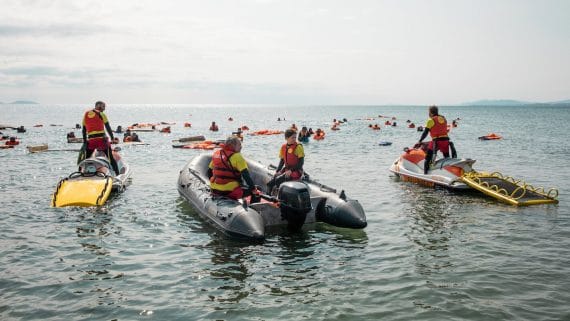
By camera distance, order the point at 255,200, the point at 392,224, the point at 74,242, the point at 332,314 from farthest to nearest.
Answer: the point at 392,224, the point at 255,200, the point at 74,242, the point at 332,314

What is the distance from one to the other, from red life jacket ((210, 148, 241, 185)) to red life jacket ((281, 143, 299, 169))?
1.91 m

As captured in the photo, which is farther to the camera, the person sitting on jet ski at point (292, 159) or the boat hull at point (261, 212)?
the person sitting on jet ski at point (292, 159)

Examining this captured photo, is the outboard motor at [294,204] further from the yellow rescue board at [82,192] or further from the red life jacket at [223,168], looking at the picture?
the yellow rescue board at [82,192]

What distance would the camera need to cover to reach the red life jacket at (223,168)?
10227mm

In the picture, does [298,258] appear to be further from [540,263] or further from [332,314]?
[540,263]

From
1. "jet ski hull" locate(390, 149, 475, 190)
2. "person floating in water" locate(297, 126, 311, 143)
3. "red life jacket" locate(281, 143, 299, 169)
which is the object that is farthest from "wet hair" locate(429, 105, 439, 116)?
"person floating in water" locate(297, 126, 311, 143)

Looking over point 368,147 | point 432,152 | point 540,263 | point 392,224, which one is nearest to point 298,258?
point 392,224

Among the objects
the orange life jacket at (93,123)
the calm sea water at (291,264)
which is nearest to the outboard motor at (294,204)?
the calm sea water at (291,264)

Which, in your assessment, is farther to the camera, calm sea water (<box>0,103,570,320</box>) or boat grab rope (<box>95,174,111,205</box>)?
boat grab rope (<box>95,174,111,205</box>)

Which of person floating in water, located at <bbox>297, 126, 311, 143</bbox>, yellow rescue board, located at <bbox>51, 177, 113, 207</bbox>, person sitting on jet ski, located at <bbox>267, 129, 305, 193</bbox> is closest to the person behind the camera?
person sitting on jet ski, located at <bbox>267, 129, 305, 193</bbox>

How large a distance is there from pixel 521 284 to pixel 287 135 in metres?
6.31

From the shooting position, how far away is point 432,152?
16.2 metres

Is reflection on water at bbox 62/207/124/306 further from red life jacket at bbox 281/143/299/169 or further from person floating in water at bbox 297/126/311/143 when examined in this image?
person floating in water at bbox 297/126/311/143

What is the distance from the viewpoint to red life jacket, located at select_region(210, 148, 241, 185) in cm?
1023
